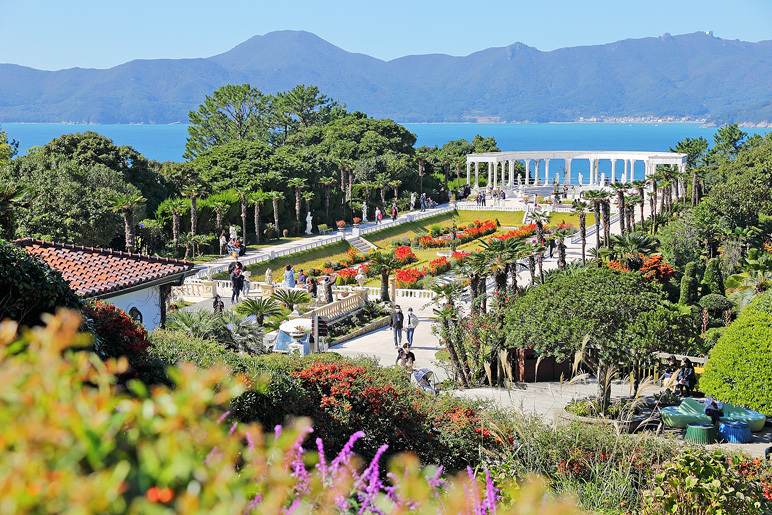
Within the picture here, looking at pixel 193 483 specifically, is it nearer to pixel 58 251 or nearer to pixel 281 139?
pixel 58 251

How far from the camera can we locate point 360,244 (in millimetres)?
46812

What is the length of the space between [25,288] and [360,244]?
36591mm

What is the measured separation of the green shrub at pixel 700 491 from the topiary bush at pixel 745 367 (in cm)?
491

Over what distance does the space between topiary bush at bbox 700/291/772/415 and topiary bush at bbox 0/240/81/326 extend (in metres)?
11.5

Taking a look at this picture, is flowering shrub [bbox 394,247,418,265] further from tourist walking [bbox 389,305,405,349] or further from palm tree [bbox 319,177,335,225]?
tourist walking [bbox 389,305,405,349]

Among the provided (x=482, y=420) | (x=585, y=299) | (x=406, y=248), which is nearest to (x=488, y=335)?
(x=585, y=299)

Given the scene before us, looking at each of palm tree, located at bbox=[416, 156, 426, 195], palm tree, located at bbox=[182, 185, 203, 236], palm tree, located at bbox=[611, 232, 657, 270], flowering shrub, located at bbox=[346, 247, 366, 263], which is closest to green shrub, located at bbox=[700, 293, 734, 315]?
palm tree, located at bbox=[611, 232, 657, 270]

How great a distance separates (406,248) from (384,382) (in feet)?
98.9

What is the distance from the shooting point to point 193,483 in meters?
2.21

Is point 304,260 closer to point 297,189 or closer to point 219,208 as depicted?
point 219,208

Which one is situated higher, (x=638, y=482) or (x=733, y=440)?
(x=638, y=482)

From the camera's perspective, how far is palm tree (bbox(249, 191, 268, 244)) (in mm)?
44281

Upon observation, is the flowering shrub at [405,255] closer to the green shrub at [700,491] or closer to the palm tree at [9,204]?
the palm tree at [9,204]

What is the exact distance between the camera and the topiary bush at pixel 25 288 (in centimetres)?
1025
